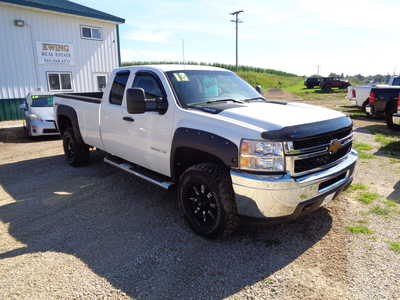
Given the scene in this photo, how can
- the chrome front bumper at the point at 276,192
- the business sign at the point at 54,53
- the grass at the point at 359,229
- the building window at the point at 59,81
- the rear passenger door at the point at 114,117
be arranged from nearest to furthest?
the chrome front bumper at the point at 276,192, the grass at the point at 359,229, the rear passenger door at the point at 114,117, the business sign at the point at 54,53, the building window at the point at 59,81

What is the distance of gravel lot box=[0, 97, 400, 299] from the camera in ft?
8.78

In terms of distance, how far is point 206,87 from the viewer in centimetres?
419

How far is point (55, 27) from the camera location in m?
14.8

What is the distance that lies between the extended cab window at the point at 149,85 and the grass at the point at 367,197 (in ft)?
10.7

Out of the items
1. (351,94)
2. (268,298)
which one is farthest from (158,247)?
(351,94)

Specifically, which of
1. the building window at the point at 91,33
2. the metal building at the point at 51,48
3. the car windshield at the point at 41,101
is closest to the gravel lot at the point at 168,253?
the car windshield at the point at 41,101

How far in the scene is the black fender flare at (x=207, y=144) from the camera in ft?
9.75

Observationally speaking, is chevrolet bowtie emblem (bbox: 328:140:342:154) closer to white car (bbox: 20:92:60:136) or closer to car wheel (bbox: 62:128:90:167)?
car wheel (bbox: 62:128:90:167)

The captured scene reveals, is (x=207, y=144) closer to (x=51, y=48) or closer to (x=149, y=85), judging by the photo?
(x=149, y=85)

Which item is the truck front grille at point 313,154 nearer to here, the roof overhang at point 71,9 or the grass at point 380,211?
the grass at point 380,211

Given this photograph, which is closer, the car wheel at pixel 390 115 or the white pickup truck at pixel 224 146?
the white pickup truck at pixel 224 146

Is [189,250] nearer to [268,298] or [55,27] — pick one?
[268,298]

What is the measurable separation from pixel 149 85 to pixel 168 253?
2337 millimetres

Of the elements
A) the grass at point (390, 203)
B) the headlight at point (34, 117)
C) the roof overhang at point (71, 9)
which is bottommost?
the grass at point (390, 203)
